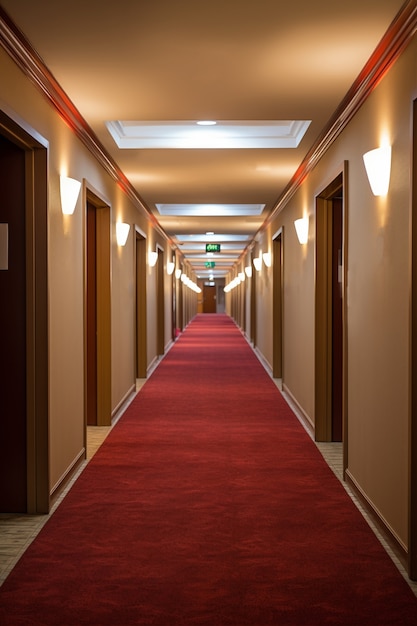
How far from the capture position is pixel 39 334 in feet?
14.0

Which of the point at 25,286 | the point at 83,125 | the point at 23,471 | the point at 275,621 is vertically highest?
the point at 83,125

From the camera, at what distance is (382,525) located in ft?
12.9

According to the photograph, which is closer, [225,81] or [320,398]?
[225,81]

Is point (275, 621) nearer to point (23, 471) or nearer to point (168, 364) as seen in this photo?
point (23, 471)

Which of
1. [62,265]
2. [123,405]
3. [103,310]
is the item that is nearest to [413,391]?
[62,265]

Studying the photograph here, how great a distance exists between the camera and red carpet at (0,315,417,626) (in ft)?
9.78

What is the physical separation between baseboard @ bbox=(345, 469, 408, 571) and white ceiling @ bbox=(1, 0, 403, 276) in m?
2.72

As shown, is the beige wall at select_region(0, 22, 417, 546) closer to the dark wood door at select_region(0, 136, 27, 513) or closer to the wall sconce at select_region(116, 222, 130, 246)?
the dark wood door at select_region(0, 136, 27, 513)

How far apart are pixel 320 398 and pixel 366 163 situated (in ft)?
9.69

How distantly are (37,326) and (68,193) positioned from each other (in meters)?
1.16

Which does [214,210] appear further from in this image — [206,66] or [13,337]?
[13,337]

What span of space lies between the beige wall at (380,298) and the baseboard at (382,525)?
0.08ft

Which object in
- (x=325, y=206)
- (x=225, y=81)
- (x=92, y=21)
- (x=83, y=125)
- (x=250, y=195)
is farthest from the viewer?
(x=250, y=195)

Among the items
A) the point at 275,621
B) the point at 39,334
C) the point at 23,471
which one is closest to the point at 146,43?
the point at 39,334
